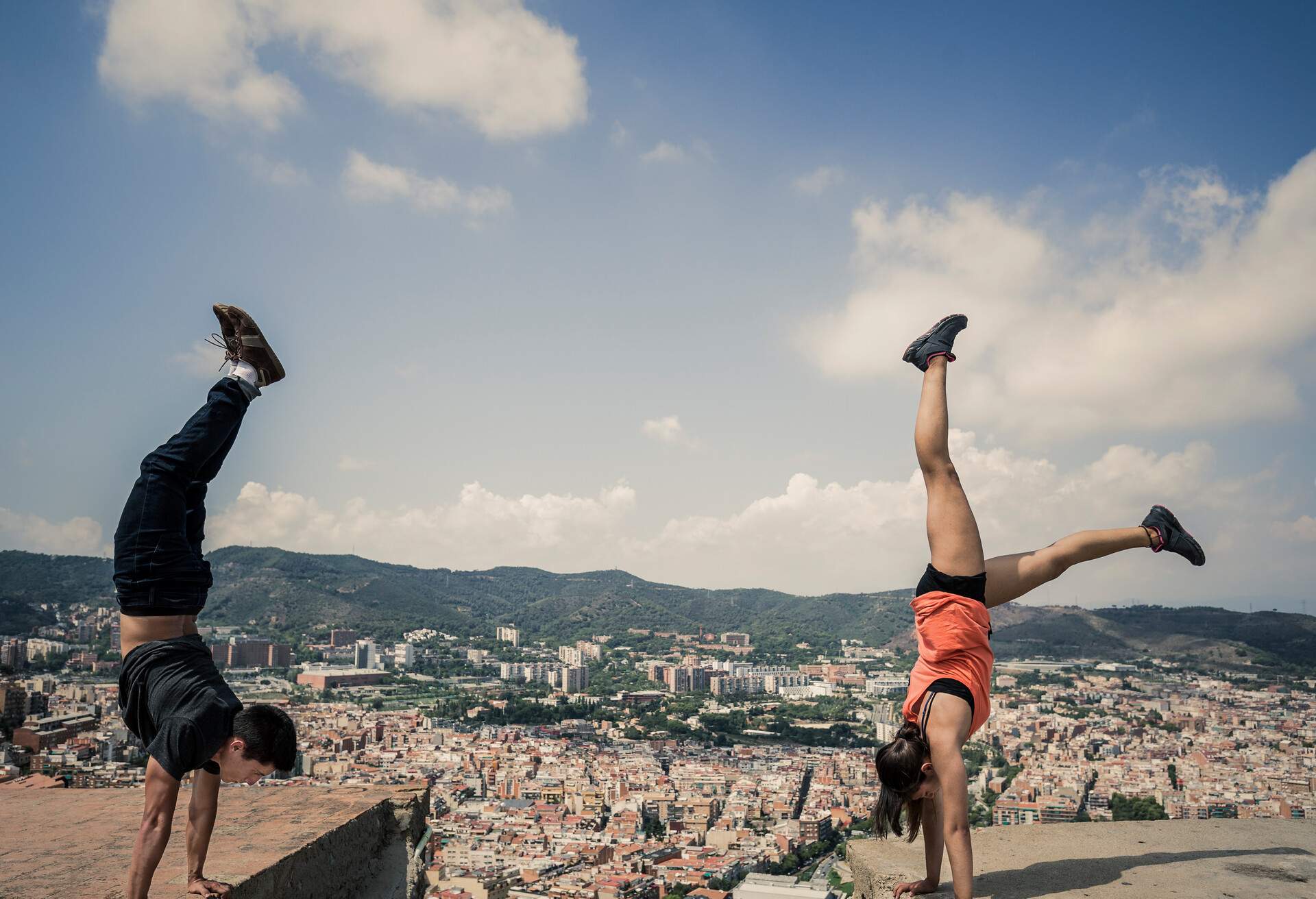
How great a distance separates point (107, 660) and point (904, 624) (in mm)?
51069

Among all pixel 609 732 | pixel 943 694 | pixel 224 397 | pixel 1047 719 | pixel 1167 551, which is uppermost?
pixel 224 397

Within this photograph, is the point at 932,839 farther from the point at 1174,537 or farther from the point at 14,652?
the point at 14,652

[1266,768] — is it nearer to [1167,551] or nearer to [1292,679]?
[1292,679]

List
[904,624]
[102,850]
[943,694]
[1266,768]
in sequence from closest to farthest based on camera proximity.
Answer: [943,694]
[102,850]
[1266,768]
[904,624]

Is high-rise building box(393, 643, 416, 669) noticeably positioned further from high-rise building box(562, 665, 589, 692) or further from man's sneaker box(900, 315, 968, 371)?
man's sneaker box(900, 315, 968, 371)

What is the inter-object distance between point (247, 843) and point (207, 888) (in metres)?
0.66

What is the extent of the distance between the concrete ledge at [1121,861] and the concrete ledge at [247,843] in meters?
2.16

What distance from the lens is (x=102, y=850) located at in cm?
288

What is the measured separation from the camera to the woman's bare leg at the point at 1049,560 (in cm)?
300

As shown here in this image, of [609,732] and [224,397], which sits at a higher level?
[224,397]

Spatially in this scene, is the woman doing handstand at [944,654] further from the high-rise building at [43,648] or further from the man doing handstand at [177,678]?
the high-rise building at [43,648]

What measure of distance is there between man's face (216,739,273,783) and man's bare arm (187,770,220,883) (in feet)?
0.37

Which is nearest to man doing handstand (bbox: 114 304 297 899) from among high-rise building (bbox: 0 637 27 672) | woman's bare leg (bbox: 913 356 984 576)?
woman's bare leg (bbox: 913 356 984 576)

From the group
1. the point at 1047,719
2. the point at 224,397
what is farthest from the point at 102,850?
the point at 1047,719
